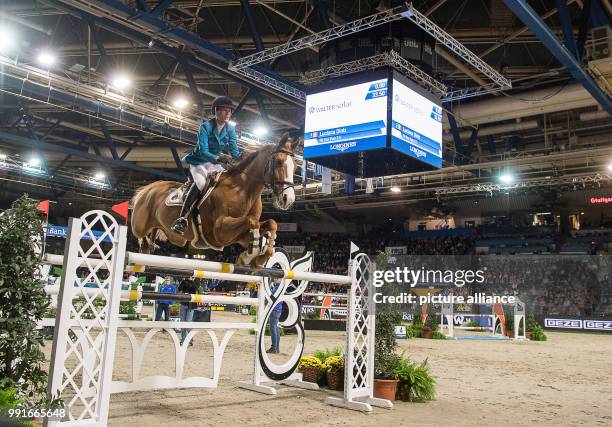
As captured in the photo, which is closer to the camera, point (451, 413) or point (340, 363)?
point (451, 413)

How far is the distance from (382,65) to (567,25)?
2878mm

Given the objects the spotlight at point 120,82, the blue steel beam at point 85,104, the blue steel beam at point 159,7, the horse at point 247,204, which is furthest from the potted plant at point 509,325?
the horse at point 247,204

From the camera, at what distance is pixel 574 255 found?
63.5 feet

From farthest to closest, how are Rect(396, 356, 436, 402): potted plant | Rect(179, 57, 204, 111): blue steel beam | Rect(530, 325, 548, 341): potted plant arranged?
1. Rect(530, 325, 548, 341): potted plant
2. Rect(179, 57, 204, 111): blue steel beam
3. Rect(396, 356, 436, 402): potted plant

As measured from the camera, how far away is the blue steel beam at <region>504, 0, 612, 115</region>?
22.6ft

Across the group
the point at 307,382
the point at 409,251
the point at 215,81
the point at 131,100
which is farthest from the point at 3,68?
the point at 409,251

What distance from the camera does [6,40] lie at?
900cm

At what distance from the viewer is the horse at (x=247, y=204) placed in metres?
4.14

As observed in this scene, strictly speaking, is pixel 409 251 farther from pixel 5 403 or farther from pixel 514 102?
pixel 5 403

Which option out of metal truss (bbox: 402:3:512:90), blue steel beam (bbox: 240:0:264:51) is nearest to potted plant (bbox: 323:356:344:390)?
metal truss (bbox: 402:3:512:90)

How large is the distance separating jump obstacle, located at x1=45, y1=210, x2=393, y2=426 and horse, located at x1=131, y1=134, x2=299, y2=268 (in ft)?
0.86

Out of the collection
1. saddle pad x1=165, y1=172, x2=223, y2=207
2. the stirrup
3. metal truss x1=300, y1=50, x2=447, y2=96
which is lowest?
the stirrup

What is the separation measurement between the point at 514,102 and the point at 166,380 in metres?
9.66

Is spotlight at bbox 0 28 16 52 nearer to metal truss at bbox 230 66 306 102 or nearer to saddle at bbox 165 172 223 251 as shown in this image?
metal truss at bbox 230 66 306 102
